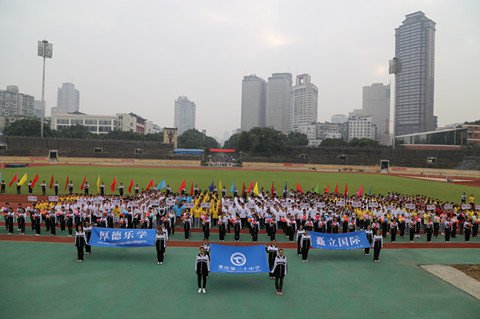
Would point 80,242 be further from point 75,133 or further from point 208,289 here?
point 75,133

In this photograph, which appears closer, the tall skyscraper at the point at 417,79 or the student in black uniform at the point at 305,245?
the student in black uniform at the point at 305,245

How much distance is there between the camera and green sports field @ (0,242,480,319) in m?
8.05

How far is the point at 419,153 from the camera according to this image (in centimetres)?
6512

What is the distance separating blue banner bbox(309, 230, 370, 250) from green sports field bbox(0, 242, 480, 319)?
1.44 feet

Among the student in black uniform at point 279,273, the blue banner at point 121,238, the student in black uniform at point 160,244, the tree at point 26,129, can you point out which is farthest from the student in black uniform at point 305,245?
the tree at point 26,129

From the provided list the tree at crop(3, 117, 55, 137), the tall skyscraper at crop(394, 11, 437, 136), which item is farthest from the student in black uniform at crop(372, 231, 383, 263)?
the tall skyscraper at crop(394, 11, 437, 136)

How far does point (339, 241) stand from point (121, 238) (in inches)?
306

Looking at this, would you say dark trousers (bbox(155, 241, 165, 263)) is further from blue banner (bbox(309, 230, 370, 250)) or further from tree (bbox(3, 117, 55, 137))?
tree (bbox(3, 117, 55, 137))

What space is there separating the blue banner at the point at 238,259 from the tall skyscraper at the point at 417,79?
639 ft

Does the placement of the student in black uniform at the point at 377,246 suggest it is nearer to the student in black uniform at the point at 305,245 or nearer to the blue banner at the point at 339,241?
the blue banner at the point at 339,241

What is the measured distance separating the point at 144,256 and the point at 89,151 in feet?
201

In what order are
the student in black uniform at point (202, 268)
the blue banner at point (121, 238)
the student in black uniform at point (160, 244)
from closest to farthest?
the student in black uniform at point (202, 268), the student in black uniform at point (160, 244), the blue banner at point (121, 238)

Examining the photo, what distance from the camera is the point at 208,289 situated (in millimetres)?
9289

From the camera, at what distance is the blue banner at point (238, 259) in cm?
972
